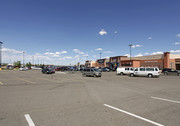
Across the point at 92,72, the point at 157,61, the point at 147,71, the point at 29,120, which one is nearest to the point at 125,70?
the point at 147,71

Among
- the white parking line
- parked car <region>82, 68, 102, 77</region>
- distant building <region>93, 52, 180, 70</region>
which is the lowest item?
the white parking line

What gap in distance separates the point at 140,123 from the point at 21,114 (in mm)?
4497

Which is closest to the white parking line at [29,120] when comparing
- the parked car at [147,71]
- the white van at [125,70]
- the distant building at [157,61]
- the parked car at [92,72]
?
the parked car at [92,72]

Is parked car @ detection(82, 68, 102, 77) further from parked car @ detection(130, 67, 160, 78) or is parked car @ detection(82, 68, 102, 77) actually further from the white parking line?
the white parking line

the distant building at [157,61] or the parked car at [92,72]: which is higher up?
the distant building at [157,61]

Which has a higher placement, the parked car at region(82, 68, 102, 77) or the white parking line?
the parked car at region(82, 68, 102, 77)

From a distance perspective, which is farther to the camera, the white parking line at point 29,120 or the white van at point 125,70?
the white van at point 125,70

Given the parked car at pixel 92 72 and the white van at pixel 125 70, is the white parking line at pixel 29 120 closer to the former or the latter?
the parked car at pixel 92 72

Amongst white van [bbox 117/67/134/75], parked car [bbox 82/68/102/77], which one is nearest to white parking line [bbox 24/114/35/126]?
parked car [bbox 82/68/102/77]

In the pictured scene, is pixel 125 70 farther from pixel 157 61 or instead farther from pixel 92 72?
pixel 157 61

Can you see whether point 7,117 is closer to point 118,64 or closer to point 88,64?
point 118,64

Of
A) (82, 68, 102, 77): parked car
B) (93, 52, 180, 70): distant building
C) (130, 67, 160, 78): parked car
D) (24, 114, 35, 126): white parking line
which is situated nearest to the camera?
(24, 114, 35, 126): white parking line

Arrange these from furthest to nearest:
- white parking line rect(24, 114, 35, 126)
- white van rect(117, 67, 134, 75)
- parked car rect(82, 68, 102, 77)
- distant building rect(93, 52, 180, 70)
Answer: distant building rect(93, 52, 180, 70), white van rect(117, 67, 134, 75), parked car rect(82, 68, 102, 77), white parking line rect(24, 114, 35, 126)

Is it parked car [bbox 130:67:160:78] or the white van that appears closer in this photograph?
parked car [bbox 130:67:160:78]
